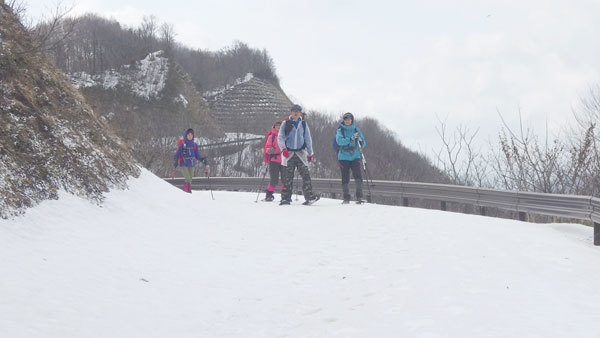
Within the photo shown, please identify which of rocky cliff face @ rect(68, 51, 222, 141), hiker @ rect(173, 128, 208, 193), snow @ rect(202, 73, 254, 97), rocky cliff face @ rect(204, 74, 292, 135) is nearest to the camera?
hiker @ rect(173, 128, 208, 193)

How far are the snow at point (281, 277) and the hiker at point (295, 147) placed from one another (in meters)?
→ 3.00

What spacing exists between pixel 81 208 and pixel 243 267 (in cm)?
241

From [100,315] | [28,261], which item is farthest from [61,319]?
[28,261]

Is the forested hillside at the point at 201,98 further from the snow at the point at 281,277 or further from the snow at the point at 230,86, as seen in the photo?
the snow at the point at 281,277

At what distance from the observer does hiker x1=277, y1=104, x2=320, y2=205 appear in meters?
11.0

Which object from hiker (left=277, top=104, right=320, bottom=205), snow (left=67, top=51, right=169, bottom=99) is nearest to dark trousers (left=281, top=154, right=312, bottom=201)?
hiker (left=277, top=104, right=320, bottom=205)

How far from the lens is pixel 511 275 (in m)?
5.21

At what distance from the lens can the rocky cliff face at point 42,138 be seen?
6117 mm

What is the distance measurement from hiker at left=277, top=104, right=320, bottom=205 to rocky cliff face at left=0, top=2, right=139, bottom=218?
3.26 meters

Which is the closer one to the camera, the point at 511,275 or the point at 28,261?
the point at 28,261

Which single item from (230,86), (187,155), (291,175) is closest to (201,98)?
(230,86)

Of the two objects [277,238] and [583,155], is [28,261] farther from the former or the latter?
[583,155]

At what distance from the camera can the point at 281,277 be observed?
18.9 feet

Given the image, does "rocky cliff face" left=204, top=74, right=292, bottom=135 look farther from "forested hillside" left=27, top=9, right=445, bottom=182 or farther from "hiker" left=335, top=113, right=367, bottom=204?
"hiker" left=335, top=113, right=367, bottom=204
